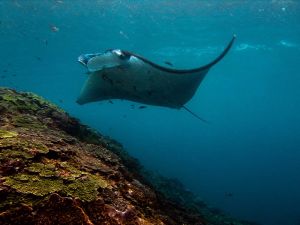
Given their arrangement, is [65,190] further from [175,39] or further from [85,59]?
[175,39]

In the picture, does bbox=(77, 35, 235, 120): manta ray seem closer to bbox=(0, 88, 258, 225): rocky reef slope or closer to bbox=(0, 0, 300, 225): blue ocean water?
bbox=(0, 88, 258, 225): rocky reef slope

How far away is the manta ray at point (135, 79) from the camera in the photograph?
5.02 m

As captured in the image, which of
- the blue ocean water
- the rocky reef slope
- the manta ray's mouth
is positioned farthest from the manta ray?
the blue ocean water

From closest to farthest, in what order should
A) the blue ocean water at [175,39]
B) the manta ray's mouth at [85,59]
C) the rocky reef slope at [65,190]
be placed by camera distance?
the rocky reef slope at [65,190]
the manta ray's mouth at [85,59]
the blue ocean water at [175,39]

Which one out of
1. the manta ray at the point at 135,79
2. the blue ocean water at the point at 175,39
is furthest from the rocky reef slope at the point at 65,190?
the blue ocean water at the point at 175,39

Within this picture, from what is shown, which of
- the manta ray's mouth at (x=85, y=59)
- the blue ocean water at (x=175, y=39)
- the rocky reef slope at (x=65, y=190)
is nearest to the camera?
the rocky reef slope at (x=65, y=190)

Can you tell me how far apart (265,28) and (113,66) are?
24.8 metres

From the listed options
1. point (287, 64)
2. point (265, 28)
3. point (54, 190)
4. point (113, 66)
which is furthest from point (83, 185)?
point (287, 64)

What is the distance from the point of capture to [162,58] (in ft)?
119

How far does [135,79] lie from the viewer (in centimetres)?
541

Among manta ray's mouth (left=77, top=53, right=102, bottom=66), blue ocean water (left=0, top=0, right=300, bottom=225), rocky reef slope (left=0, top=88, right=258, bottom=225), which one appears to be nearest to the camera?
rocky reef slope (left=0, top=88, right=258, bottom=225)

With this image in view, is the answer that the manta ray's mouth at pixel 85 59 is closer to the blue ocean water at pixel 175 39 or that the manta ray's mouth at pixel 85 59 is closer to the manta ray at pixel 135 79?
the manta ray at pixel 135 79

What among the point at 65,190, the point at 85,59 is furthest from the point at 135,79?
the point at 65,190

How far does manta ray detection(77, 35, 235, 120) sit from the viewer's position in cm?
502
